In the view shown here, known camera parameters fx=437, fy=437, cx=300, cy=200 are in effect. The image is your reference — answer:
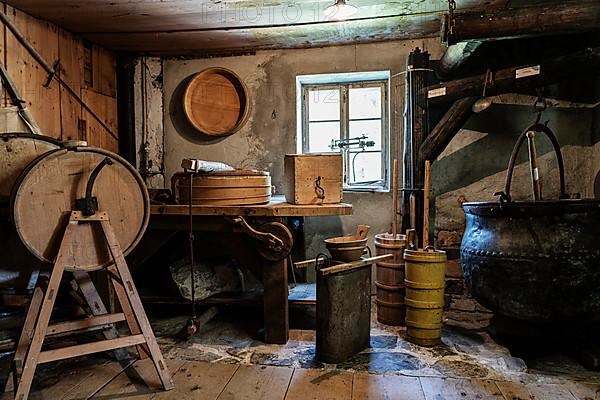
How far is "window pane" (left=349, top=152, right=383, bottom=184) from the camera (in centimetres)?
364

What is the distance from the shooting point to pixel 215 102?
3672mm

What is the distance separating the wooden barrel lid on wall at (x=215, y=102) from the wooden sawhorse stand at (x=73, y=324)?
68.5 inches

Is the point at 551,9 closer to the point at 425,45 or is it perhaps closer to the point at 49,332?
the point at 425,45

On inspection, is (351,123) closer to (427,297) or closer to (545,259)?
(427,297)

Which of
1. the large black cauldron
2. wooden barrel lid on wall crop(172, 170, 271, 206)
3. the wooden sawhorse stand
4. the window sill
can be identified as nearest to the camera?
the wooden sawhorse stand

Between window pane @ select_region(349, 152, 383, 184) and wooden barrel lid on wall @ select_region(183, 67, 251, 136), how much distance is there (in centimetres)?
102

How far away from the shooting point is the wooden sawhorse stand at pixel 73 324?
1.88 m

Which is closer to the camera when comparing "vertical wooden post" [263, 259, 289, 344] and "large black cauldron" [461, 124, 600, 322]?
Answer: "large black cauldron" [461, 124, 600, 322]

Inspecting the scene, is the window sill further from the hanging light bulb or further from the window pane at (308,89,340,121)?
the hanging light bulb

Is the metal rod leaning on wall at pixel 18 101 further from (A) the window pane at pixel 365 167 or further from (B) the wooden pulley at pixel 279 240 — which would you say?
(A) the window pane at pixel 365 167

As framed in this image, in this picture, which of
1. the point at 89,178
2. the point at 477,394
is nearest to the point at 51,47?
the point at 89,178

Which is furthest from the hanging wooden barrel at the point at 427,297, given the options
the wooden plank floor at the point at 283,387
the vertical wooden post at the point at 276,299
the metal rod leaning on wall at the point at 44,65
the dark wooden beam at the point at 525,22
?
the metal rod leaning on wall at the point at 44,65

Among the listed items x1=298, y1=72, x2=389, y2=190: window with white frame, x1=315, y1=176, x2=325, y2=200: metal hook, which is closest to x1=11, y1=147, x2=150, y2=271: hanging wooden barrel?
x1=315, y1=176, x2=325, y2=200: metal hook

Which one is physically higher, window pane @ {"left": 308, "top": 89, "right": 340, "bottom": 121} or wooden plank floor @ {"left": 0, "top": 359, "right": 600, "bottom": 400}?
window pane @ {"left": 308, "top": 89, "right": 340, "bottom": 121}
